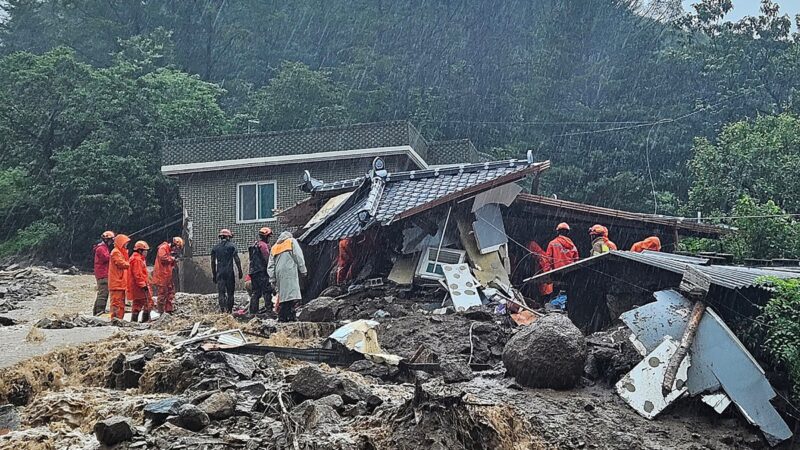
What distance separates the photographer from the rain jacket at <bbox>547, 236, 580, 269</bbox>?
1442cm

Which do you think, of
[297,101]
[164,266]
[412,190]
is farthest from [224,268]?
[297,101]

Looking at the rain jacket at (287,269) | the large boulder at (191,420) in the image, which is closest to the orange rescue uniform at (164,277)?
the rain jacket at (287,269)

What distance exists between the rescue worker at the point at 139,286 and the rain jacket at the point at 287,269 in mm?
2160

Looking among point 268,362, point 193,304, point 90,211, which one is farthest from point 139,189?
point 268,362

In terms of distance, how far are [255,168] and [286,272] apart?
11.4m

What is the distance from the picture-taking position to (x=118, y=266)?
14.0 m

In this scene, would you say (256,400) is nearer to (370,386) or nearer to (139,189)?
(370,386)

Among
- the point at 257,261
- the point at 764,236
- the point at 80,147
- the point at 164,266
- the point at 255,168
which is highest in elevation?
the point at 80,147

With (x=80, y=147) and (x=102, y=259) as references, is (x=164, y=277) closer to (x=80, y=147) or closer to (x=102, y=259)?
(x=102, y=259)

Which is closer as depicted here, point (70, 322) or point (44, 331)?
point (44, 331)

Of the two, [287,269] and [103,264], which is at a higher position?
[287,269]

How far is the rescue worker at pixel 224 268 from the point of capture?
14.7m

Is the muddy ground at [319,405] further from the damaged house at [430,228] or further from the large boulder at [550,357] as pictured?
the damaged house at [430,228]

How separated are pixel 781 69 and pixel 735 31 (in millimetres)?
2338
